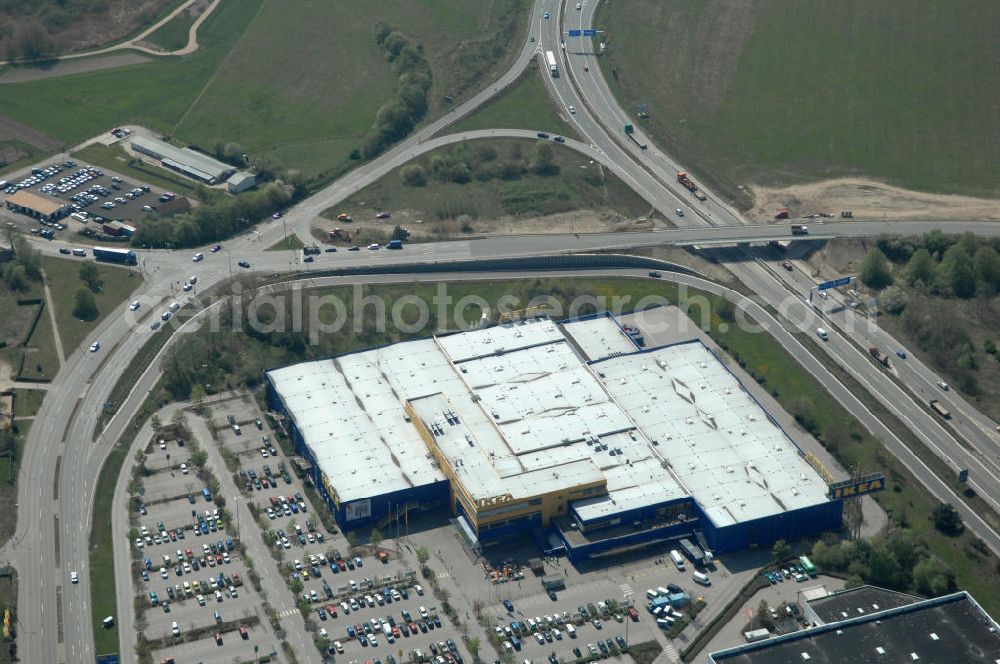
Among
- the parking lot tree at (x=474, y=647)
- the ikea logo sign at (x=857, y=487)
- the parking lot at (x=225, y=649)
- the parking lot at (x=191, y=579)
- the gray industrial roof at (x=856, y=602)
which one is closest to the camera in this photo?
the parking lot tree at (x=474, y=647)

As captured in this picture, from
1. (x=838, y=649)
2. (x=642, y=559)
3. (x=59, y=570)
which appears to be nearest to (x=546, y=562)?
(x=642, y=559)

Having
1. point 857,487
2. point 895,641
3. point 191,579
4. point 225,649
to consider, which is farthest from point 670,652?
point 191,579

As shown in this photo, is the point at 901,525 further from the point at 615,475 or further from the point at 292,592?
the point at 292,592

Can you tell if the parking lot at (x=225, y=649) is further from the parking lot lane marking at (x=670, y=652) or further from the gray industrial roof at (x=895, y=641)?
the gray industrial roof at (x=895, y=641)

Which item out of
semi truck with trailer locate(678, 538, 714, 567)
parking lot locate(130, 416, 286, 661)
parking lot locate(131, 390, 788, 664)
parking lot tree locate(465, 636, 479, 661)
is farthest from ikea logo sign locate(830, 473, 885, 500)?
parking lot locate(130, 416, 286, 661)

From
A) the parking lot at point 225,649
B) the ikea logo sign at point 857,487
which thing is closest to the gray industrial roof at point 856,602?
the ikea logo sign at point 857,487

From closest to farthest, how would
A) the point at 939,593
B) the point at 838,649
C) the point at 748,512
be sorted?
the point at 838,649 < the point at 939,593 < the point at 748,512

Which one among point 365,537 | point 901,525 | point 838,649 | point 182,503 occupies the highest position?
point 182,503

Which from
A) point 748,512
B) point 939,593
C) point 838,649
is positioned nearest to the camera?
point 838,649

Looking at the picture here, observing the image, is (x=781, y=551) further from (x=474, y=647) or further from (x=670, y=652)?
(x=474, y=647)
